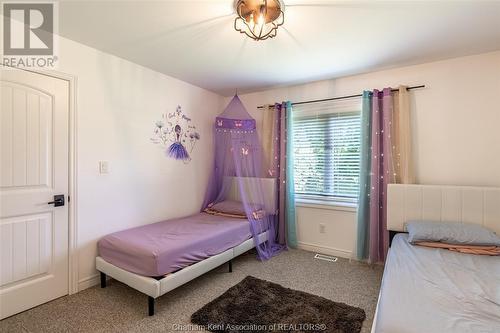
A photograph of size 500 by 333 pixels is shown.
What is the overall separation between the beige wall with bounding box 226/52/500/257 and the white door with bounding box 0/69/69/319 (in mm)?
3435

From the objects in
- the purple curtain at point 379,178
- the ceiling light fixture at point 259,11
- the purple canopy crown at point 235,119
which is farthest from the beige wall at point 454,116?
the ceiling light fixture at point 259,11

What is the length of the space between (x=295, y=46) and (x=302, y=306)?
2.44 metres

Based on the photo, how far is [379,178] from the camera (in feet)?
10.00

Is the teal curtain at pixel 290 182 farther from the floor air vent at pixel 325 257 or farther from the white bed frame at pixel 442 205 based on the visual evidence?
the white bed frame at pixel 442 205

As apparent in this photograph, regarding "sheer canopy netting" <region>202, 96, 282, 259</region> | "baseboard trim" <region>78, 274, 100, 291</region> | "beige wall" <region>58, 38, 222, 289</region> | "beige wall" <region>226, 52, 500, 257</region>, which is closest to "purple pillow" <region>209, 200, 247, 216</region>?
"sheer canopy netting" <region>202, 96, 282, 259</region>

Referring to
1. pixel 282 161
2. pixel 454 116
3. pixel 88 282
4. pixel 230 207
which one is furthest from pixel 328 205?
pixel 88 282

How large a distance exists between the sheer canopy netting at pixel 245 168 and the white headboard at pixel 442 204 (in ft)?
5.03

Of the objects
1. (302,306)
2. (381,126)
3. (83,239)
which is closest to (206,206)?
(83,239)

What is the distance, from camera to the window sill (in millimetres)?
3335

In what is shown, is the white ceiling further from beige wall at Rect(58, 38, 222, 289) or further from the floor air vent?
the floor air vent

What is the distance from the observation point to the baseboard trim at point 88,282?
2486 mm

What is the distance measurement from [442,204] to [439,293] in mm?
1522

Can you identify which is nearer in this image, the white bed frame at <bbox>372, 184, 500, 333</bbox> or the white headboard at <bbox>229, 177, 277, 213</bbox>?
the white bed frame at <bbox>372, 184, 500, 333</bbox>

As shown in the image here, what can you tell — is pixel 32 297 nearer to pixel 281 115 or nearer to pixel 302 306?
pixel 302 306
